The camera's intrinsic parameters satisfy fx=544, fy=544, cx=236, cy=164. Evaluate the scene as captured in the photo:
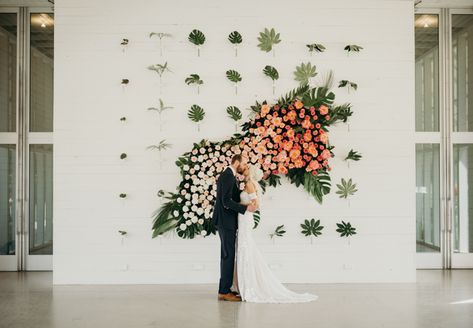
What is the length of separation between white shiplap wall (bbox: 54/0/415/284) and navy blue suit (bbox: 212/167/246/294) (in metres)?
1.01

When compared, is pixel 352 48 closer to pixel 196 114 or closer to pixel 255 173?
pixel 255 173

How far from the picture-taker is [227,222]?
6.59 m

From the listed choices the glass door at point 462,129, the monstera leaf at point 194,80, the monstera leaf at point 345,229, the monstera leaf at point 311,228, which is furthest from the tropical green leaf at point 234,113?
the glass door at point 462,129

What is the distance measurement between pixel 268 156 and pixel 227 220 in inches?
50.8

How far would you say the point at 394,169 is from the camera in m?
7.70

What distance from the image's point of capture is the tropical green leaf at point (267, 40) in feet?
25.0

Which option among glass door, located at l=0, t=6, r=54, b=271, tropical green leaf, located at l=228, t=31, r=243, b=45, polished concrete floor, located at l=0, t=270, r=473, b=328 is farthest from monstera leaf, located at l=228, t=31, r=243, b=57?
polished concrete floor, located at l=0, t=270, r=473, b=328

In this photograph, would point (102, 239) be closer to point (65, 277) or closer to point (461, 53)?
point (65, 277)

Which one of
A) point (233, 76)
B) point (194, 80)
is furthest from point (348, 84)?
point (194, 80)

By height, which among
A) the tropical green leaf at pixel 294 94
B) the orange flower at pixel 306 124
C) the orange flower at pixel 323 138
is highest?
the tropical green leaf at pixel 294 94

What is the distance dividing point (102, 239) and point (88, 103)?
1.91 m

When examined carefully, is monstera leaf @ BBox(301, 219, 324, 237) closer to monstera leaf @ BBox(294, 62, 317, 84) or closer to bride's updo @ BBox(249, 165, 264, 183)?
bride's updo @ BBox(249, 165, 264, 183)

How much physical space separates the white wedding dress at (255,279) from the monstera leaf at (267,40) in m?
2.57

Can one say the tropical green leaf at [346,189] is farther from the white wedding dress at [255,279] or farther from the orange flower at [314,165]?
the white wedding dress at [255,279]
